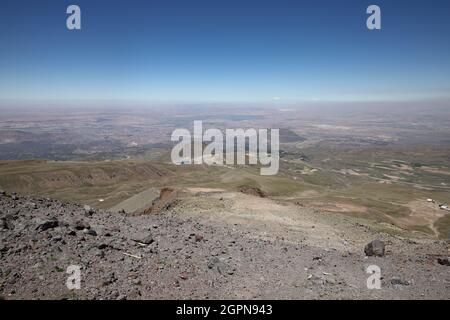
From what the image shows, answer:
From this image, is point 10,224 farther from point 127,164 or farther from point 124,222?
point 127,164

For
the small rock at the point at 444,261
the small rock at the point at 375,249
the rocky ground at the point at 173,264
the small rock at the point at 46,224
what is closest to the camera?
the rocky ground at the point at 173,264

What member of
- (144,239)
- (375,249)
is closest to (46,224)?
(144,239)

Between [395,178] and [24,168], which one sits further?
[395,178]

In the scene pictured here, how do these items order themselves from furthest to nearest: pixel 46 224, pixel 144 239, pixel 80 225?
1. pixel 144 239
2. pixel 80 225
3. pixel 46 224

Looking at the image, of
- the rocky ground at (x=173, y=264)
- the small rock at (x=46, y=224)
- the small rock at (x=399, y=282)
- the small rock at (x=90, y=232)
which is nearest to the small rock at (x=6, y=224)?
the rocky ground at (x=173, y=264)

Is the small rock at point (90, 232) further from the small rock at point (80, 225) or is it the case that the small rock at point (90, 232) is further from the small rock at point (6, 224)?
the small rock at point (6, 224)

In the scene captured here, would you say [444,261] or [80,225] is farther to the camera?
[444,261]

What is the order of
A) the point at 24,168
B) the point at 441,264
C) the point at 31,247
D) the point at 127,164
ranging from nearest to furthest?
1. the point at 31,247
2. the point at 441,264
3. the point at 24,168
4. the point at 127,164

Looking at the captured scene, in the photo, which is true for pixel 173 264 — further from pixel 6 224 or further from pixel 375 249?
pixel 375 249
